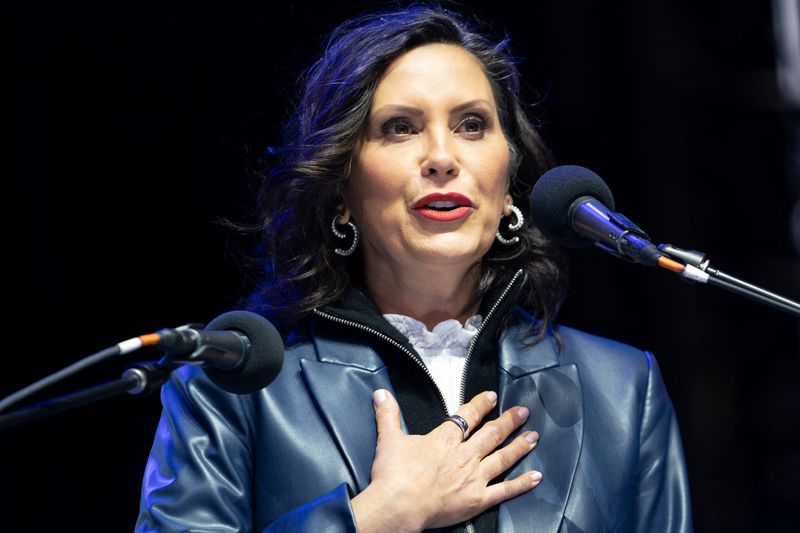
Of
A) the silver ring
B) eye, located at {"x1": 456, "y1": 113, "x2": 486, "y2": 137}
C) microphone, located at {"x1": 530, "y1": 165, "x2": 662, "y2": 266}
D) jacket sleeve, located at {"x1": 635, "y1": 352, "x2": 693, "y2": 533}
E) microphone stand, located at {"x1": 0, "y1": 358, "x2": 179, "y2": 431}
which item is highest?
eye, located at {"x1": 456, "y1": 113, "x2": 486, "y2": 137}

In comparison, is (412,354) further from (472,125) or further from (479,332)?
(472,125)

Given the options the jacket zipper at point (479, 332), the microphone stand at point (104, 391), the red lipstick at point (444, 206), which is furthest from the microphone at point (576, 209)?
the microphone stand at point (104, 391)

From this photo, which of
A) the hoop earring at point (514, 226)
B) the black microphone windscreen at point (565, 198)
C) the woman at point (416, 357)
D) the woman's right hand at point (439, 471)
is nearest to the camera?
the black microphone windscreen at point (565, 198)

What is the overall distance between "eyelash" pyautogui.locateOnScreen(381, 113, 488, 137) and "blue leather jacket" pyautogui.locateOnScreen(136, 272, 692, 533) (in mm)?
437

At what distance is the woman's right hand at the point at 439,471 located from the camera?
1921mm

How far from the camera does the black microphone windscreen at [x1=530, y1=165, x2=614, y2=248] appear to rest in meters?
1.81

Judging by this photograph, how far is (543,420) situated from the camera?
2.22 metres

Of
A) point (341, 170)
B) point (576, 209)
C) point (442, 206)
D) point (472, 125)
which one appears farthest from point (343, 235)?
point (576, 209)

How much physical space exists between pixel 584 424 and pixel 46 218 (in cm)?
170

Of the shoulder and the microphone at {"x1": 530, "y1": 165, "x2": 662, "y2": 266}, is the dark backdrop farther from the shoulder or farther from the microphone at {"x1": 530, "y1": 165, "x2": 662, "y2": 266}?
the microphone at {"x1": 530, "y1": 165, "x2": 662, "y2": 266}

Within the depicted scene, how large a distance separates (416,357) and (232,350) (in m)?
0.71

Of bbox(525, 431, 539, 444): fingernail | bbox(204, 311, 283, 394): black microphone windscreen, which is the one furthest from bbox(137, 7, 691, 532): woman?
bbox(204, 311, 283, 394): black microphone windscreen

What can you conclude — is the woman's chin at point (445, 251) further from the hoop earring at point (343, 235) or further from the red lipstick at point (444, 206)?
the hoop earring at point (343, 235)

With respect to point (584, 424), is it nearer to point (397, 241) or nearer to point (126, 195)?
point (397, 241)
